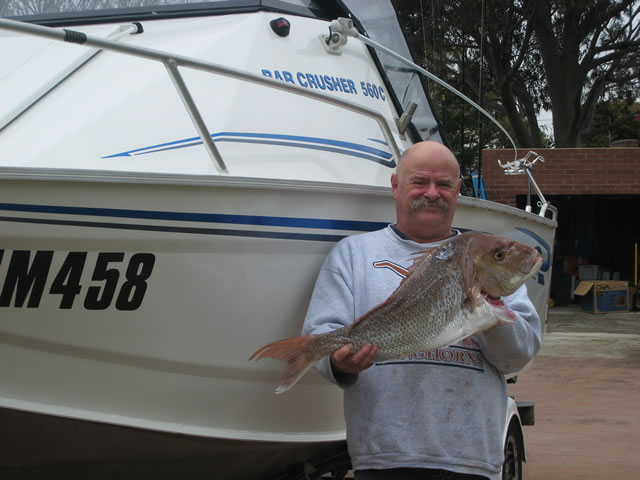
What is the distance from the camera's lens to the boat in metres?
2.49

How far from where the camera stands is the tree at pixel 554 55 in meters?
19.0

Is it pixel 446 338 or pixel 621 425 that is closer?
pixel 446 338

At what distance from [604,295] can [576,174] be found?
104 inches

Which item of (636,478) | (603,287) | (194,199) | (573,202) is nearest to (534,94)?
Result: (573,202)

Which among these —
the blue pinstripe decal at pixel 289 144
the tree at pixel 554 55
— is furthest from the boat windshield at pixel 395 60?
the tree at pixel 554 55

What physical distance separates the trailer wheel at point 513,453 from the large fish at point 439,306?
5.65ft

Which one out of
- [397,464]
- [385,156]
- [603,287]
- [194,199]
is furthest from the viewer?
[603,287]

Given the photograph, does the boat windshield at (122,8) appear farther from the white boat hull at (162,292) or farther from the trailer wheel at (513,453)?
the trailer wheel at (513,453)

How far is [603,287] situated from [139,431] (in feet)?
43.8

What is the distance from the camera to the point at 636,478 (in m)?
4.84

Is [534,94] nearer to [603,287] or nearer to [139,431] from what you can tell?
[603,287]

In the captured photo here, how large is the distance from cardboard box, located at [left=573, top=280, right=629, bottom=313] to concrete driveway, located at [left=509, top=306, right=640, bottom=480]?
1.82 meters

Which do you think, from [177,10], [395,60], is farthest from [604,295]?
[177,10]

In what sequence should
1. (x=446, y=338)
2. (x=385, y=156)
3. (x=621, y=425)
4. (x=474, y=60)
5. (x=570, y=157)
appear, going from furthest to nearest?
(x=474, y=60) < (x=570, y=157) < (x=621, y=425) < (x=385, y=156) < (x=446, y=338)
